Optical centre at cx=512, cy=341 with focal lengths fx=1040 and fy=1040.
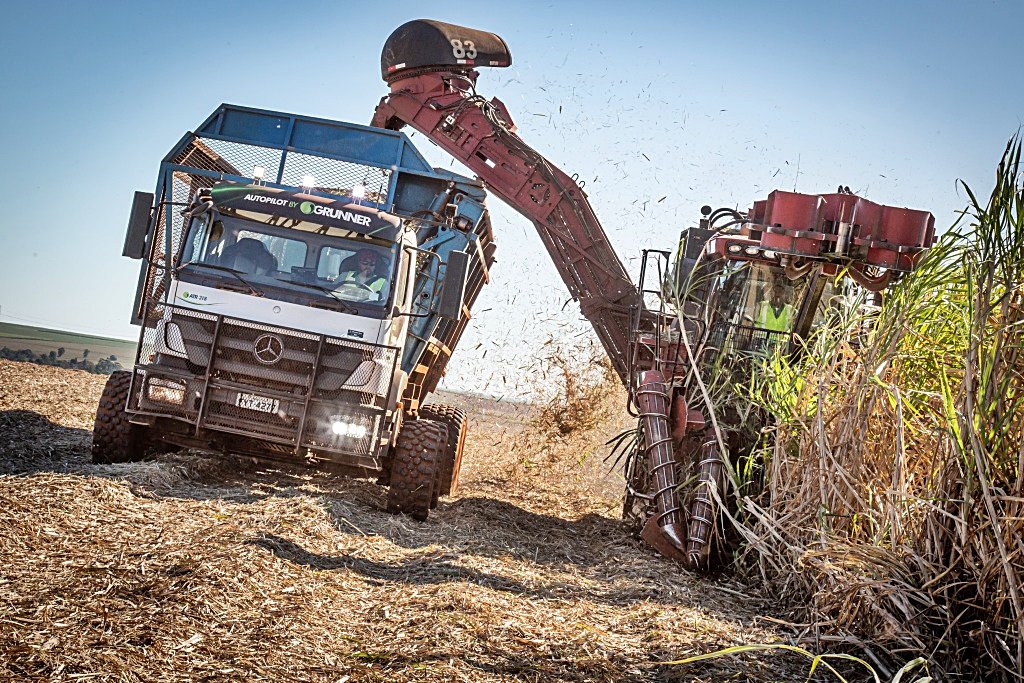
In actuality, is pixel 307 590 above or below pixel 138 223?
below

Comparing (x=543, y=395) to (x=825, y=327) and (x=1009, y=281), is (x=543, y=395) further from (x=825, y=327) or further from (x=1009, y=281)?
(x=1009, y=281)

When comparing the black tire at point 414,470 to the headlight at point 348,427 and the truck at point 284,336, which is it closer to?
the truck at point 284,336

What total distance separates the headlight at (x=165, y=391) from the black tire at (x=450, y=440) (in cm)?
274

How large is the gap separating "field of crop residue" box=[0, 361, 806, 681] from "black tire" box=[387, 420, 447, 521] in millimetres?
207

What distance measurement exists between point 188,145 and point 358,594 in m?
6.34

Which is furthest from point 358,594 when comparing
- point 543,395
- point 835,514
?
point 543,395

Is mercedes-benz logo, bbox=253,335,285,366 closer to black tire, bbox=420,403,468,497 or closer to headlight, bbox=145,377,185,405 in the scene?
headlight, bbox=145,377,185,405

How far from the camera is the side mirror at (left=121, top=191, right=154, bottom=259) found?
8.92 metres

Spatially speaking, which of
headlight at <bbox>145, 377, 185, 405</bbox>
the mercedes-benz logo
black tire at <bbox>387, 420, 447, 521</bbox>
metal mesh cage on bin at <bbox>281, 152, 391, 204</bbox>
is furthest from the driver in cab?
metal mesh cage on bin at <bbox>281, 152, 391, 204</bbox>

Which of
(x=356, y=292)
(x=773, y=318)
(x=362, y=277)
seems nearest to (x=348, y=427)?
(x=356, y=292)

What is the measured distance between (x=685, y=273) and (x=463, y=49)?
12.4ft

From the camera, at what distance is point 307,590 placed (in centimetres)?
564

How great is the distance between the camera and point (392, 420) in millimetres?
9086

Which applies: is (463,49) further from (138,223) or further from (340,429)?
(340,429)
